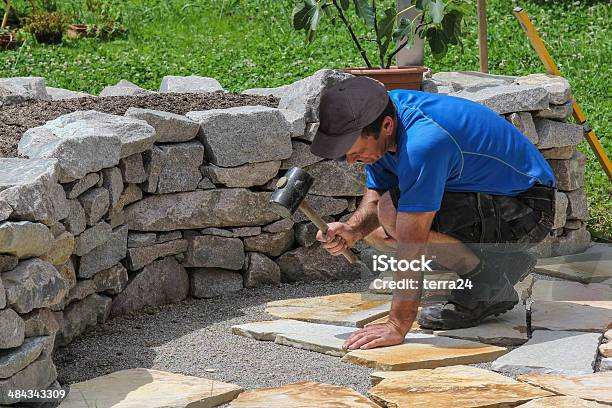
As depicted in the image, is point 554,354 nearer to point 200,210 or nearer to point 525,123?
point 200,210

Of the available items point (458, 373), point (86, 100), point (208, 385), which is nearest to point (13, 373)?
point (208, 385)

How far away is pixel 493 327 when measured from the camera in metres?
4.70

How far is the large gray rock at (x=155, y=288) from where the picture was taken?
A: 5.19m

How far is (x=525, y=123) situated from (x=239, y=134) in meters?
1.66

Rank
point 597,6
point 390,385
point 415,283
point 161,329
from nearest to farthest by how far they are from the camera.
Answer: point 390,385, point 415,283, point 161,329, point 597,6

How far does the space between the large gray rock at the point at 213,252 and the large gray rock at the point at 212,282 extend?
0.18 feet

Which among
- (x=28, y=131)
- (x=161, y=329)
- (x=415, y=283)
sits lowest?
(x=161, y=329)

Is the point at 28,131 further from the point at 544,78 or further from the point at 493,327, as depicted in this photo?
the point at 544,78

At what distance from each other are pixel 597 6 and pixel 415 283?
759 centimetres

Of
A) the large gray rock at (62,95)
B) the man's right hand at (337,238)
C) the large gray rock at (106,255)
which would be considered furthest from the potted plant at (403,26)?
the large gray rock at (106,255)

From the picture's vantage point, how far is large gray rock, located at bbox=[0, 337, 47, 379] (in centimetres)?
363

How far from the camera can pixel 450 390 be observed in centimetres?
384

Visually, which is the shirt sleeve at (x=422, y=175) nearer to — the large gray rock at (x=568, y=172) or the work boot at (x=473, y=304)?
the work boot at (x=473, y=304)

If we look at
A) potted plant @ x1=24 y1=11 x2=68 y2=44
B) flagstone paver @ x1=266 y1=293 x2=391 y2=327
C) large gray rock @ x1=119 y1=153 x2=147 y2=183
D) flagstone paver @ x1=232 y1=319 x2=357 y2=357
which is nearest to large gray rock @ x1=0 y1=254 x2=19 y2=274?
flagstone paver @ x1=232 y1=319 x2=357 y2=357
